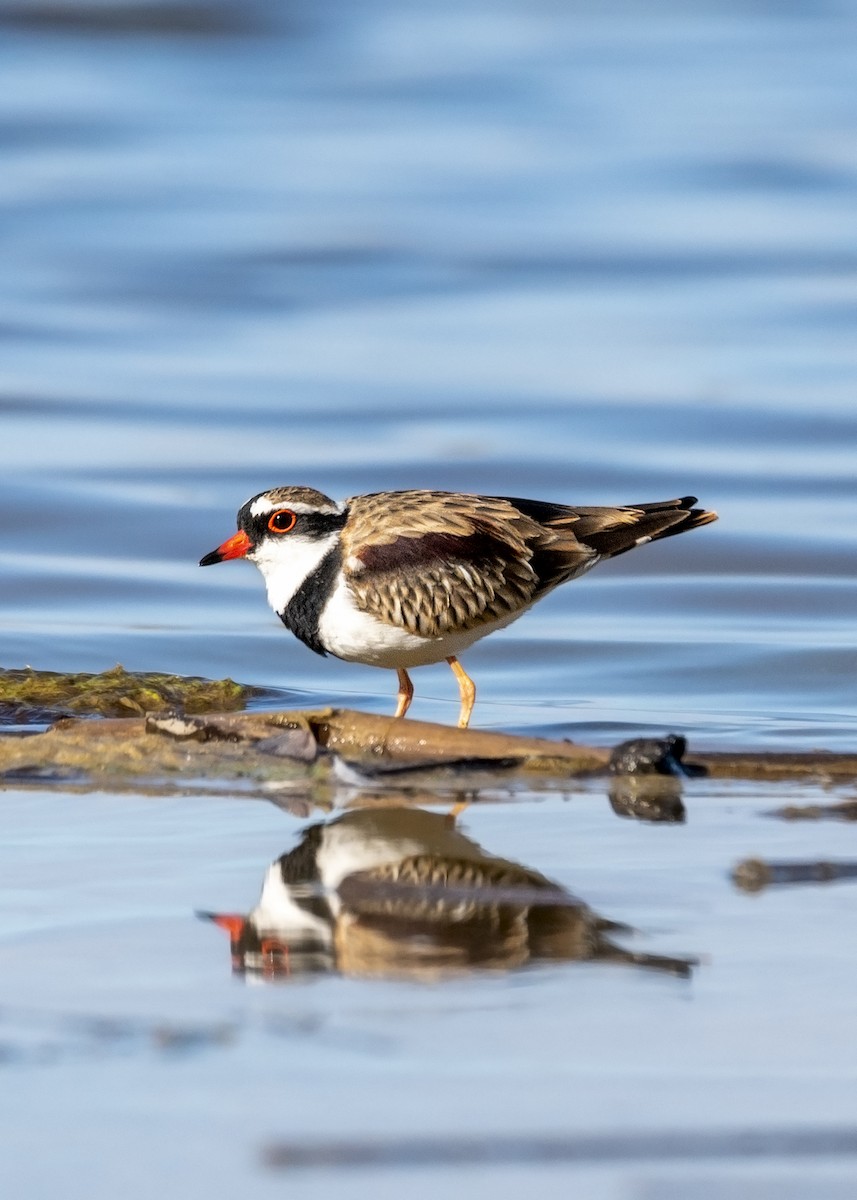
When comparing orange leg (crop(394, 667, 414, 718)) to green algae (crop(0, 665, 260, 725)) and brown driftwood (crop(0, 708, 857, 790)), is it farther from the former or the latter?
brown driftwood (crop(0, 708, 857, 790))

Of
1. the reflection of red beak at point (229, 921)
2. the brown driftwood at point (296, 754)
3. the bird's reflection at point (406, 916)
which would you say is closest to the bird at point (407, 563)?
the brown driftwood at point (296, 754)

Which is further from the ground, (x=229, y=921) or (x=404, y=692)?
(x=404, y=692)

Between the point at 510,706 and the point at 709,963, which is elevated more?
the point at 510,706

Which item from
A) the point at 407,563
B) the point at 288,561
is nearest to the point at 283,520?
the point at 288,561

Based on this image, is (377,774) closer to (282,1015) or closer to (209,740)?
(209,740)

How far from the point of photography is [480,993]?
10.1 feet

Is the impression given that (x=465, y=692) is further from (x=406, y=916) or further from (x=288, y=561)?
(x=406, y=916)

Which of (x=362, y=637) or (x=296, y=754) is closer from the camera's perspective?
(x=296, y=754)

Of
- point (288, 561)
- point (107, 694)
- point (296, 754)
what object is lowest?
point (296, 754)

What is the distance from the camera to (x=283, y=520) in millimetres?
6453

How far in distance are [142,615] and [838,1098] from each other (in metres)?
6.18

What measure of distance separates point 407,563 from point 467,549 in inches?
9.9

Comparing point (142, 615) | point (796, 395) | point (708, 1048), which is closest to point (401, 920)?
point (708, 1048)

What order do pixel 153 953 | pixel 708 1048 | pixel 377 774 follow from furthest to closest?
pixel 377 774, pixel 153 953, pixel 708 1048
